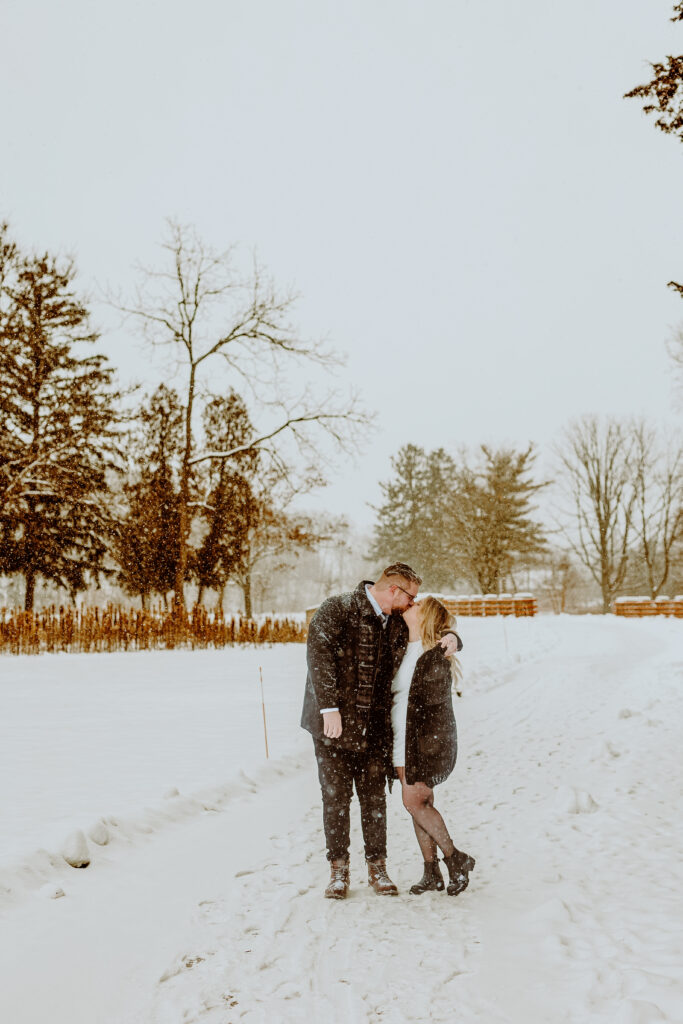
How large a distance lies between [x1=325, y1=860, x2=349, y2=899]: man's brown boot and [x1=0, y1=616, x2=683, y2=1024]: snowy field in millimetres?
99

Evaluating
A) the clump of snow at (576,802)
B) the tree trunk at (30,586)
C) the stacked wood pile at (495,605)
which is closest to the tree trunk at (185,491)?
the tree trunk at (30,586)

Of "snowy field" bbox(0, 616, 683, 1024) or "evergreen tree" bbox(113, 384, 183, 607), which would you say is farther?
"evergreen tree" bbox(113, 384, 183, 607)

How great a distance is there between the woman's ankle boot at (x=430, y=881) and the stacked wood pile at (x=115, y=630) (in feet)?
40.7

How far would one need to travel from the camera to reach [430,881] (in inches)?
169

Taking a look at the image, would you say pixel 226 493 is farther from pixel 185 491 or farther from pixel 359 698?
pixel 359 698

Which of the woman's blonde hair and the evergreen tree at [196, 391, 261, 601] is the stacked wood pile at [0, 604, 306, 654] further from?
the woman's blonde hair

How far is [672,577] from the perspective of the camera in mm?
64188

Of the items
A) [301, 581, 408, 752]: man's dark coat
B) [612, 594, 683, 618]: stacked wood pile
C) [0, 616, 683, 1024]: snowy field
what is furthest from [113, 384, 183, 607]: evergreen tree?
[612, 594, 683, 618]: stacked wood pile

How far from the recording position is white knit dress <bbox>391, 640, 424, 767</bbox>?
433 centimetres

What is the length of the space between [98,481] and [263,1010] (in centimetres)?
2152

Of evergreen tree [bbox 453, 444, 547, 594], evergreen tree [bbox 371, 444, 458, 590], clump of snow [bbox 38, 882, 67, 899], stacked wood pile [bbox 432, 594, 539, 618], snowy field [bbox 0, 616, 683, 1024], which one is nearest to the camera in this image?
snowy field [bbox 0, 616, 683, 1024]

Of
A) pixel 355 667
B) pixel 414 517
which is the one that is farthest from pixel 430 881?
pixel 414 517

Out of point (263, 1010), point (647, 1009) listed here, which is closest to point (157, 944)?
point (263, 1010)

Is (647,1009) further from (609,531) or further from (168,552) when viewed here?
(609,531)
